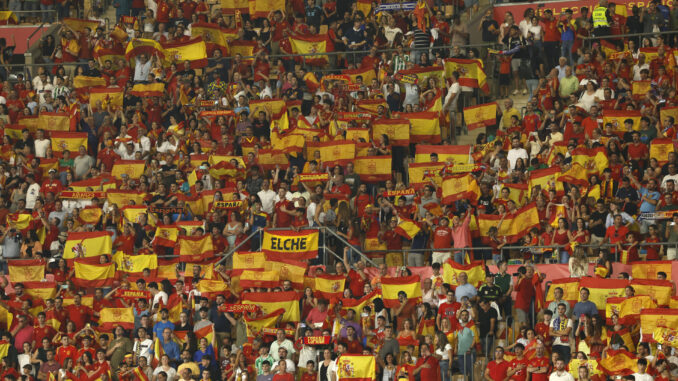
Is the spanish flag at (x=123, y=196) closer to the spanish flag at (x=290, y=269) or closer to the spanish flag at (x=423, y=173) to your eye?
the spanish flag at (x=290, y=269)

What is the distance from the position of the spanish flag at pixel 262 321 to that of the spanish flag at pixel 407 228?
9.29ft

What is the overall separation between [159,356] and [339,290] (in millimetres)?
3317

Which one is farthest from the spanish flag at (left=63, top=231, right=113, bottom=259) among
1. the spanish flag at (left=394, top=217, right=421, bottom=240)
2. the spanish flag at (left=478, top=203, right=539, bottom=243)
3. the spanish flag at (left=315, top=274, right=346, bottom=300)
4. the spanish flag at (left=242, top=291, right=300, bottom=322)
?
the spanish flag at (left=478, top=203, right=539, bottom=243)

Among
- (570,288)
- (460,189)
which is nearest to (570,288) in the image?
(570,288)

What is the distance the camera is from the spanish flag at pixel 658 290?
25.1 meters

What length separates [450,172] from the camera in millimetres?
29969

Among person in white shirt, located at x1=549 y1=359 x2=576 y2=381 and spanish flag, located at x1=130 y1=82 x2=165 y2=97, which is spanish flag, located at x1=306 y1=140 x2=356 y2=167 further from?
person in white shirt, located at x1=549 y1=359 x2=576 y2=381

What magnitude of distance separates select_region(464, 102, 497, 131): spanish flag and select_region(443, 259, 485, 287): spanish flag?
582cm

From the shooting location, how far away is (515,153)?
30.0 meters

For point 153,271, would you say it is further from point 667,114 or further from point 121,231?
point 667,114

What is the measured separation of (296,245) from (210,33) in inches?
362

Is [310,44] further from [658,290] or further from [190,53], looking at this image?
[658,290]

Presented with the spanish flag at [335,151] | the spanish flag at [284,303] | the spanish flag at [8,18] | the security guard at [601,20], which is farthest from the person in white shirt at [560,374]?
the spanish flag at [8,18]

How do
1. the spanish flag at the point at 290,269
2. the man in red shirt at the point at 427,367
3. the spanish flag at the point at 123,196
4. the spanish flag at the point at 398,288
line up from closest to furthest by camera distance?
the man in red shirt at the point at 427,367
the spanish flag at the point at 398,288
the spanish flag at the point at 290,269
the spanish flag at the point at 123,196
